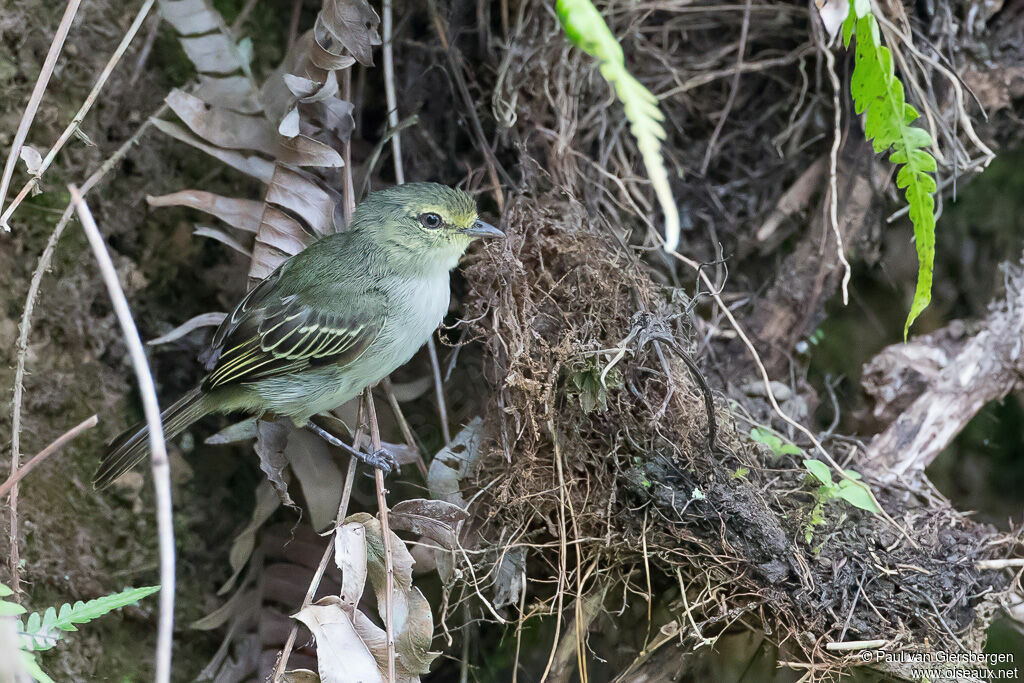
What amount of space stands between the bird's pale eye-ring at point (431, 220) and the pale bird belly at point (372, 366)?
169 millimetres

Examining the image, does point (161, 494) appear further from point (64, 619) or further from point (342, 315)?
point (342, 315)

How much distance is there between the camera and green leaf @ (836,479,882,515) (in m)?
2.33

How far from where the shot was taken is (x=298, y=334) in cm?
248

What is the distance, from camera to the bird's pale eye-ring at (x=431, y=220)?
253 centimetres

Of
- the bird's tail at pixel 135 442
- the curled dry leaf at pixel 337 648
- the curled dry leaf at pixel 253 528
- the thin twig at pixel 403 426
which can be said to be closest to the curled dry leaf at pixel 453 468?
the thin twig at pixel 403 426

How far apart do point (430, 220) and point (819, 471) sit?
1.36 meters

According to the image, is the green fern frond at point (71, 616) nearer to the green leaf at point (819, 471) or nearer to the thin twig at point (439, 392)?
the thin twig at point (439, 392)

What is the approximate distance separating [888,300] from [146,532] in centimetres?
288

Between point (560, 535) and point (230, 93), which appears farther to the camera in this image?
point (230, 93)

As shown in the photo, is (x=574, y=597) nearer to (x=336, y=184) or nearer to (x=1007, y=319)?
(x=336, y=184)

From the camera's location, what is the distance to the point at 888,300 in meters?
3.26

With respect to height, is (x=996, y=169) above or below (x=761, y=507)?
above

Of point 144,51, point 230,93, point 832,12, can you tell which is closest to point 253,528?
point 230,93

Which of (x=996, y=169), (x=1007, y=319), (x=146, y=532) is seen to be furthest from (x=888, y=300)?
(x=146, y=532)
